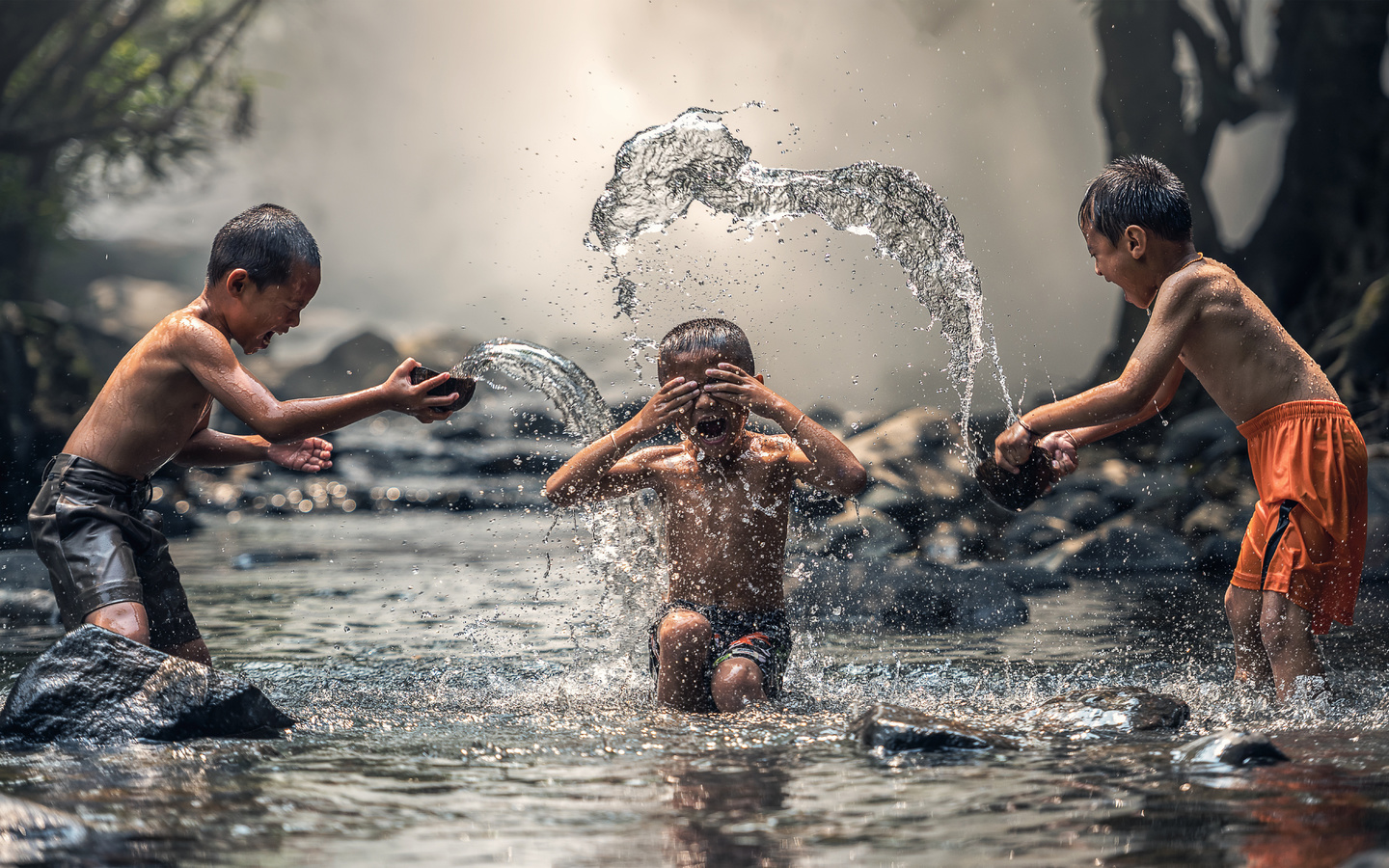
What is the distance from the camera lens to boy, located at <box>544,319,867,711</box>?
10.2ft

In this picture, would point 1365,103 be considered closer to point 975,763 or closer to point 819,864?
point 975,763

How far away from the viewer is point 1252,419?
3.12 metres

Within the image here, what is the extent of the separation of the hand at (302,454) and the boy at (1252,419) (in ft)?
6.31

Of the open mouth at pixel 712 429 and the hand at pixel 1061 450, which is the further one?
the open mouth at pixel 712 429

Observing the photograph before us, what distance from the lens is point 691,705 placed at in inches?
123

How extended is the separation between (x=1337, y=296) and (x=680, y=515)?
9.09 metres

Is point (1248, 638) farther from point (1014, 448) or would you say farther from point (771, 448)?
point (771, 448)

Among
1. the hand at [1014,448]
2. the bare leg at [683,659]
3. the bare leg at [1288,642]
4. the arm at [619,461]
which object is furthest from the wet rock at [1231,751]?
the arm at [619,461]

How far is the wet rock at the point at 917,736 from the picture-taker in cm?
251

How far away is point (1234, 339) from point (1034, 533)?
4664 mm

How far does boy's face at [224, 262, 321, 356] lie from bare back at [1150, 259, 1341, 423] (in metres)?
2.16

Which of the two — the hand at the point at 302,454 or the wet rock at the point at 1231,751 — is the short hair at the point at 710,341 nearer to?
the hand at the point at 302,454

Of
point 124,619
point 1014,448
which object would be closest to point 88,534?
point 124,619

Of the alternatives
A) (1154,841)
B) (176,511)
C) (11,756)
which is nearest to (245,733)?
(11,756)
